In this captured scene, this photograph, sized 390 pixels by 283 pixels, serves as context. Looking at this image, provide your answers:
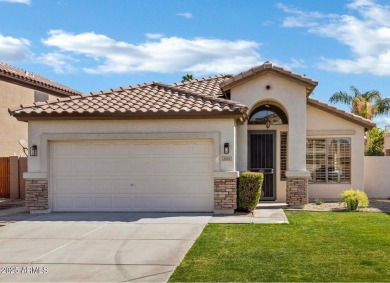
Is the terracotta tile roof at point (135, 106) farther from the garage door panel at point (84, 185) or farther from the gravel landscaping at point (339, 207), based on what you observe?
the gravel landscaping at point (339, 207)

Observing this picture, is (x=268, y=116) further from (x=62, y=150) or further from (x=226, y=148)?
(x=62, y=150)

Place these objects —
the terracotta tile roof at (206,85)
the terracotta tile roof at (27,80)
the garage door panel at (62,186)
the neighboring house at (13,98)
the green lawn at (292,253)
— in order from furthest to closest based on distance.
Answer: the terracotta tile roof at (27,80) < the neighboring house at (13,98) < the terracotta tile roof at (206,85) < the garage door panel at (62,186) < the green lawn at (292,253)

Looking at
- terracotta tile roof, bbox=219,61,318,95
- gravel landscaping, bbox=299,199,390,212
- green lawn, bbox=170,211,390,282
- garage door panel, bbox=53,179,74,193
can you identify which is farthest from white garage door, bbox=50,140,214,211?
gravel landscaping, bbox=299,199,390,212

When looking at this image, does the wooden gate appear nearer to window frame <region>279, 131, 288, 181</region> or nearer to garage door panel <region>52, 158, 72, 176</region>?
garage door panel <region>52, 158, 72, 176</region>

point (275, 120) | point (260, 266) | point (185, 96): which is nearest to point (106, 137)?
point (185, 96)

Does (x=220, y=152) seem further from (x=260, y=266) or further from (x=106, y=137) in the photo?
(x=260, y=266)

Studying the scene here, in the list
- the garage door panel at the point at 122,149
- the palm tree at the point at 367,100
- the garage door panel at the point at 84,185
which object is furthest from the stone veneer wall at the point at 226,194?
the palm tree at the point at 367,100

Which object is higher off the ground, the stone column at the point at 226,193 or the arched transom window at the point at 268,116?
the arched transom window at the point at 268,116

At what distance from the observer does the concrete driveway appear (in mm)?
8070

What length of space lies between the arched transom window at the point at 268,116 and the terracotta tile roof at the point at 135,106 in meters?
2.84

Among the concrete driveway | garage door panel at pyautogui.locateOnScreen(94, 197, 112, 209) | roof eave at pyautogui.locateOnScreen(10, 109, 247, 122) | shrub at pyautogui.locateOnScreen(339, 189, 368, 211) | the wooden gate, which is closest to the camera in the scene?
the concrete driveway

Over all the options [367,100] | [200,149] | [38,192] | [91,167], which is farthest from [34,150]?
[367,100]

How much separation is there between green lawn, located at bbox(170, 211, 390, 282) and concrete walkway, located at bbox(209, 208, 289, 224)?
0.47 m

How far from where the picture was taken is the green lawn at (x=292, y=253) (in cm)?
776
